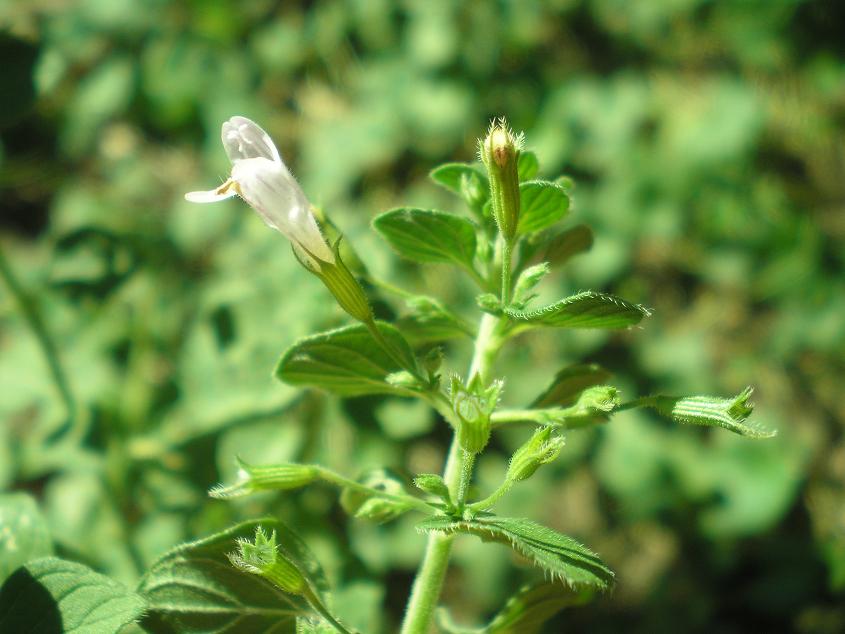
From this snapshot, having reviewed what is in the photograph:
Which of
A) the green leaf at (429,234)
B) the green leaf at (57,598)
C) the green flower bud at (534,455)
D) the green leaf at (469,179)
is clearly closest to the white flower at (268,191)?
the green leaf at (429,234)

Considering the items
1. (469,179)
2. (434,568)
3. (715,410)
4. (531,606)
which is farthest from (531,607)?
(469,179)

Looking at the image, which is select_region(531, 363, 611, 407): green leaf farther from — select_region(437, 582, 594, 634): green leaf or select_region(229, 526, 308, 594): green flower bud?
select_region(229, 526, 308, 594): green flower bud

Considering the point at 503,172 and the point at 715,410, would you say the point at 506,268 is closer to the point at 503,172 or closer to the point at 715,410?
the point at 503,172

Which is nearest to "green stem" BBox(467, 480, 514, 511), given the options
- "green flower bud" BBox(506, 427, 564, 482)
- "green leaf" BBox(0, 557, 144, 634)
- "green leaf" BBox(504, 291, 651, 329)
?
"green flower bud" BBox(506, 427, 564, 482)

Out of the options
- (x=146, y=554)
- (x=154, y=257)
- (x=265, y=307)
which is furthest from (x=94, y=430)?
(x=154, y=257)

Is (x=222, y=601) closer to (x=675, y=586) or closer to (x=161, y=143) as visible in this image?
(x=675, y=586)

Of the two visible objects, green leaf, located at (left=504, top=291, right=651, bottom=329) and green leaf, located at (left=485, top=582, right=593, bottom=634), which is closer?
green leaf, located at (left=504, top=291, right=651, bottom=329)
